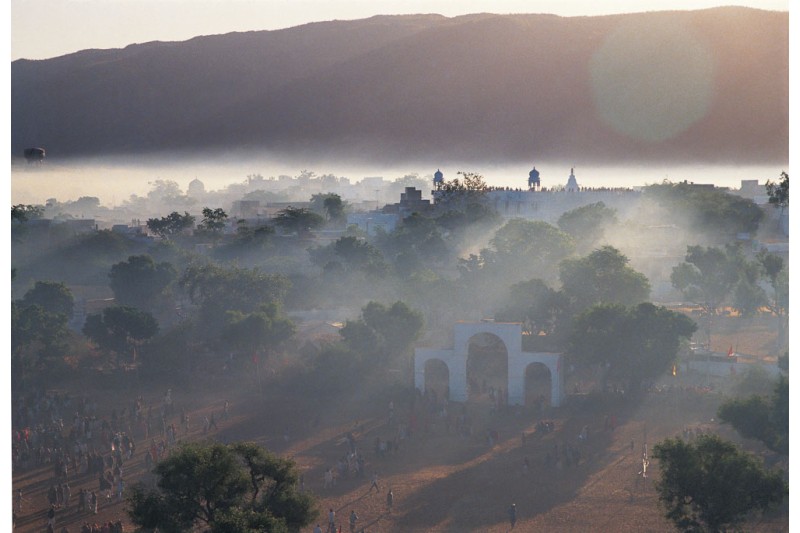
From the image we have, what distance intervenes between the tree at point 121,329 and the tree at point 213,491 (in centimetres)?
1582

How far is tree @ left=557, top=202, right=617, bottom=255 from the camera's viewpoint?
145 ft

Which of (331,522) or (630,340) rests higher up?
(630,340)

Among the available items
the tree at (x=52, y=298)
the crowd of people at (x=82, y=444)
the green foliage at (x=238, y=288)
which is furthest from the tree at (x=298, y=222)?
the crowd of people at (x=82, y=444)

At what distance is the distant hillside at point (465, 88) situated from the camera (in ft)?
117

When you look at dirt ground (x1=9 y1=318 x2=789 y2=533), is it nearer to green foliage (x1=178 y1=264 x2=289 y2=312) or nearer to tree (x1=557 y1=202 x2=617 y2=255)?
green foliage (x1=178 y1=264 x2=289 y2=312)

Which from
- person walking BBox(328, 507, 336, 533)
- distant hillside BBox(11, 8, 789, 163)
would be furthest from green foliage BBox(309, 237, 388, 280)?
person walking BBox(328, 507, 336, 533)

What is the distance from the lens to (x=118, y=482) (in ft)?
69.1

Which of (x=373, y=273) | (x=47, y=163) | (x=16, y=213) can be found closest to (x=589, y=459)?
(x=47, y=163)

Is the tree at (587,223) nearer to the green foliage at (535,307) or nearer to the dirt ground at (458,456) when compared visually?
the green foliage at (535,307)

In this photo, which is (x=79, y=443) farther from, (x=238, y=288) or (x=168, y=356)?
(x=238, y=288)

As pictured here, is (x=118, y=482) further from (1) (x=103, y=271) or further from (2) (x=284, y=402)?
(1) (x=103, y=271)

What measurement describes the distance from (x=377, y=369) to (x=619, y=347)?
245 inches

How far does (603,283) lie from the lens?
31.7 metres

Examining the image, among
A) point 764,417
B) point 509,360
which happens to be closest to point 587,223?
point 509,360
